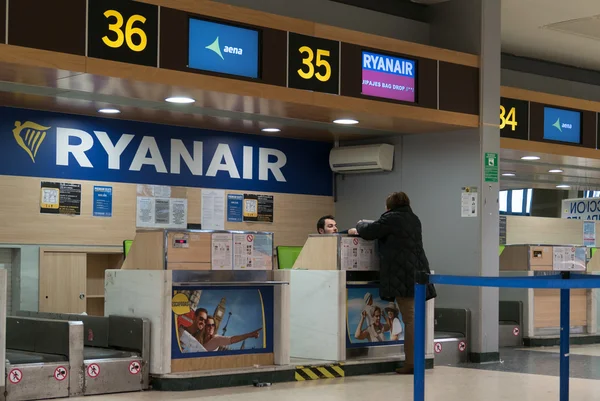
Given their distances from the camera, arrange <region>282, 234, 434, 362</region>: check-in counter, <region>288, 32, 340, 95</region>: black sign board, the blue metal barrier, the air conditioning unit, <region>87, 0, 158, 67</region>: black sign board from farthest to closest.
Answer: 1. the air conditioning unit
2. <region>282, 234, 434, 362</region>: check-in counter
3. <region>288, 32, 340, 95</region>: black sign board
4. <region>87, 0, 158, 67</region>: black sign board
5. the blue metal barrier

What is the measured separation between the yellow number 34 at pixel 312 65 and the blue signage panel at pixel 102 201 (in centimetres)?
253

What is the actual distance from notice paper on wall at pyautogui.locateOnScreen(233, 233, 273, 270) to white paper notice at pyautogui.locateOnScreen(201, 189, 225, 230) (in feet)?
8.17

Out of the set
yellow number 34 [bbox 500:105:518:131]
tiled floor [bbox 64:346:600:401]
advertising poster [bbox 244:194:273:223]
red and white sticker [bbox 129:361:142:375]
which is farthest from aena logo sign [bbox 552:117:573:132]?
red and white sticker [bbox 129:361:142:375]

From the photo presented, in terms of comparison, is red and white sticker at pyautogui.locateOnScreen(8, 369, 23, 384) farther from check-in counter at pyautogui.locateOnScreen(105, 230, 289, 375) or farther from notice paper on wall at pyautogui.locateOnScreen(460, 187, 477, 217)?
notice paper on wall at pyautogui.locateOnScreen(460, 187, 477, 217)

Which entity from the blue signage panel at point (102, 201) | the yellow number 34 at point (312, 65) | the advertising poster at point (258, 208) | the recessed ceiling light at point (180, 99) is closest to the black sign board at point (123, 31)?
the recessed ceiling light at point (180, 99)

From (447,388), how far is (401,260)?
123 cm

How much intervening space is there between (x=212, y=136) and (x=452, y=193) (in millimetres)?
2606

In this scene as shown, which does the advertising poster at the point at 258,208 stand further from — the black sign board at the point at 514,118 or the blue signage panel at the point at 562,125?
the blue signage panel at the point at 562,125

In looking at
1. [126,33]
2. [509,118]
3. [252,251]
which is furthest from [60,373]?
[509,118]

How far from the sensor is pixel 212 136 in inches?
410

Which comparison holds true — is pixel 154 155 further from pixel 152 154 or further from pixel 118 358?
pixel 118 358

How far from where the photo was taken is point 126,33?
22.9 ft

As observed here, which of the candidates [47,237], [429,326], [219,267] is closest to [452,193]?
[429,326]

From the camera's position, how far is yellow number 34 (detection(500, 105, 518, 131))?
35.1 feet
